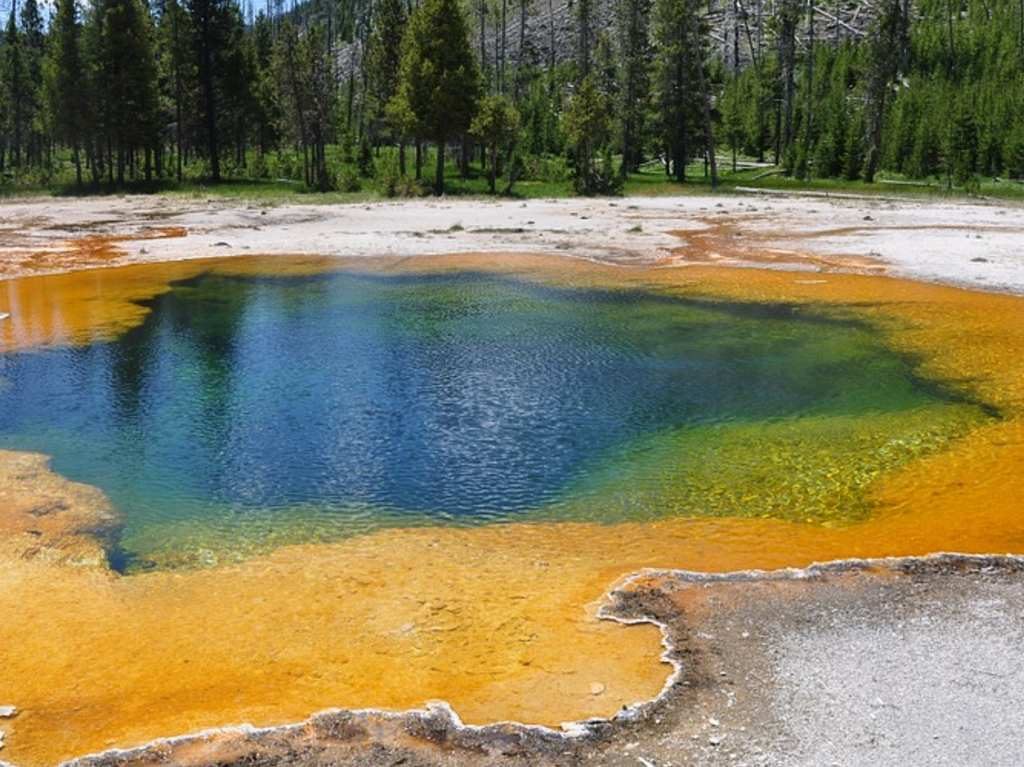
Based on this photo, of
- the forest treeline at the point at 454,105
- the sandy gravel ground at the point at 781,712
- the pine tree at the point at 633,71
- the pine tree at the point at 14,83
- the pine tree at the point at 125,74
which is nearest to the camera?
the sandy gravel ground at the point at 781,712

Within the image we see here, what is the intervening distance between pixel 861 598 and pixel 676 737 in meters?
2.85

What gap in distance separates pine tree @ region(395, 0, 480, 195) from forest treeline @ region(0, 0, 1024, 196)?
83mm

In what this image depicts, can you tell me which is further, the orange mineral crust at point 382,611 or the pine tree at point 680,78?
the pine tree at point 680,78

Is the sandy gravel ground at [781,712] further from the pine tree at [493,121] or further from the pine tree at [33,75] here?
the pine tree at [33,75]

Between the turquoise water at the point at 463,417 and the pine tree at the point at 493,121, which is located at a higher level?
the pine tree at the point at 493,121

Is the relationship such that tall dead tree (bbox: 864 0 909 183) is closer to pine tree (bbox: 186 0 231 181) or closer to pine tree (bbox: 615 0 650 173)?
pine tree (bbox: 615 0 650 173)

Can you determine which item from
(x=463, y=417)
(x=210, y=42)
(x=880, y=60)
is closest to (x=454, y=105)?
(x=210, y=42)

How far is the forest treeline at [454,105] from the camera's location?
52.1 meters

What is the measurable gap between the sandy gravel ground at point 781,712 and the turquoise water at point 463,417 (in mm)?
3143

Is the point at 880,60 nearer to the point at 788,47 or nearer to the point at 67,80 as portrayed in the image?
the point at 788,47

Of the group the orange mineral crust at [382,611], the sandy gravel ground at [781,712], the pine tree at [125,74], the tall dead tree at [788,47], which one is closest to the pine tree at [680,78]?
the tall dead tree at [788,47]

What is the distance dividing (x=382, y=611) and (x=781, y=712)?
146 inches

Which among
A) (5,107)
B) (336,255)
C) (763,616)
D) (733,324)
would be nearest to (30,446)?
(763,616)

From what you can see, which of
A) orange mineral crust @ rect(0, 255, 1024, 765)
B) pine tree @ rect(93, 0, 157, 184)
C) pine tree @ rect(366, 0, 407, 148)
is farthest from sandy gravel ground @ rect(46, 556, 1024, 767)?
pine tree @ rect(366, 0, 407, 148)
